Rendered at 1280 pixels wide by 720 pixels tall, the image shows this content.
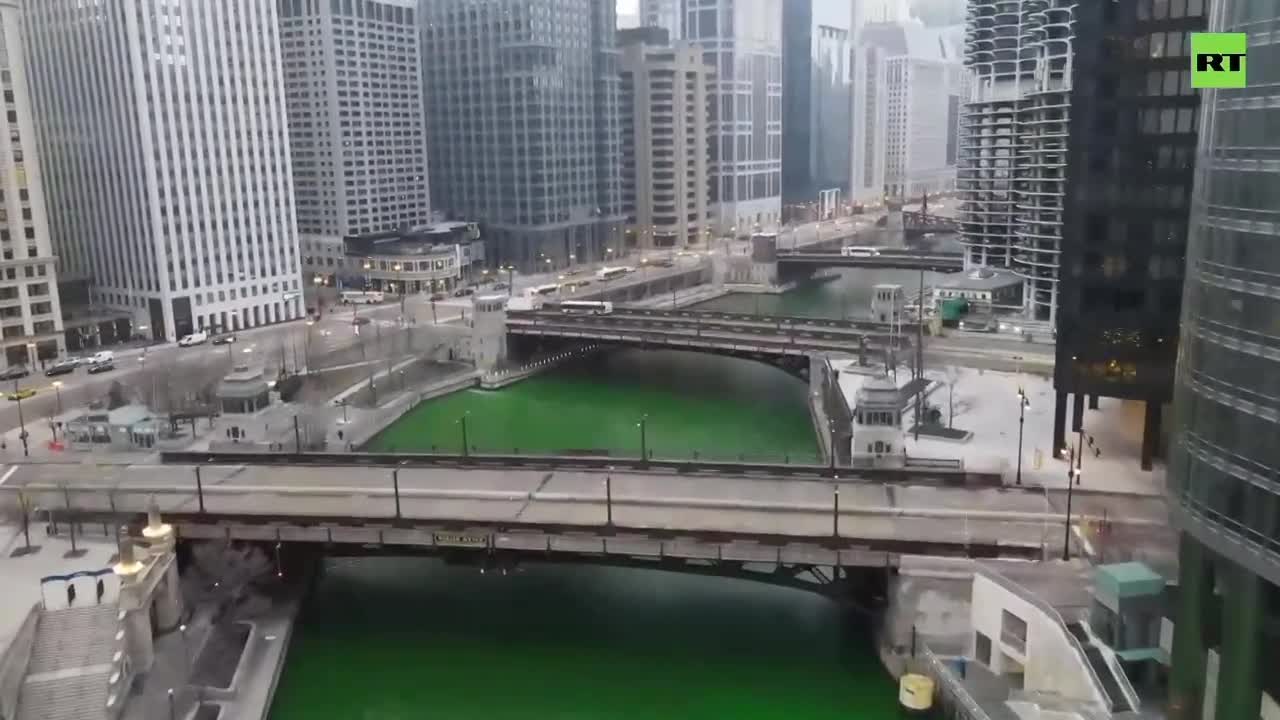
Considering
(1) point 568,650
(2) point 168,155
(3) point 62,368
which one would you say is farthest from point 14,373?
(1) point 568,650

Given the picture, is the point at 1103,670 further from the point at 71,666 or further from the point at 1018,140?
the point at 1018,140

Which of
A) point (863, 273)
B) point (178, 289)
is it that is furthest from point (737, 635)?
point (863, 273)

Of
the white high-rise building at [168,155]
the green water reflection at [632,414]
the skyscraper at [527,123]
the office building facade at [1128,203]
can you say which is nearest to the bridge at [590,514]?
the office building facade at [1128,203]

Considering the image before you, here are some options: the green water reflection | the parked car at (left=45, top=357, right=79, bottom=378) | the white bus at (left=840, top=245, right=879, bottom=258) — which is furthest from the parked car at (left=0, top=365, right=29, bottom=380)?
the white bus at (left=840, top=245, right=879, bottom=258)

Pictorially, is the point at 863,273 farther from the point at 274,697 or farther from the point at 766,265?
the point at 274,697

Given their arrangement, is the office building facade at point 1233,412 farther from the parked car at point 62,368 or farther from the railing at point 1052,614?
the parked car at point 62,368
